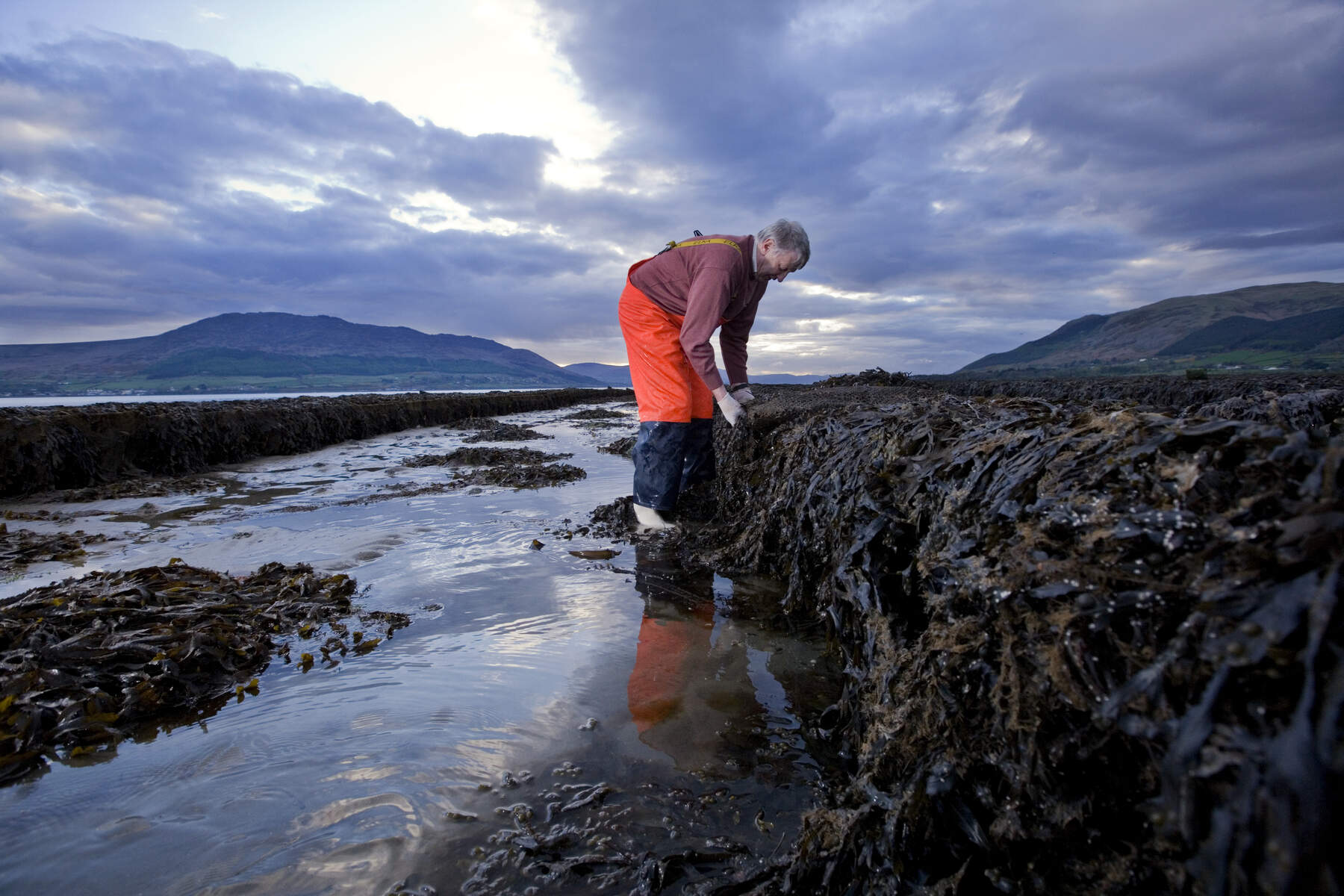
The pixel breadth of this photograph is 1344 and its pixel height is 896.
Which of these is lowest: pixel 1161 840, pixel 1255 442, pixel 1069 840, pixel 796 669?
pixel 796 669

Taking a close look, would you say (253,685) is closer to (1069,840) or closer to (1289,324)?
(1069,840)

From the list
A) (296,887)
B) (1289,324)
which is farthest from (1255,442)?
(1289,324)

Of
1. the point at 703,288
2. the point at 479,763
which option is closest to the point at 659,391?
the point at 703,288

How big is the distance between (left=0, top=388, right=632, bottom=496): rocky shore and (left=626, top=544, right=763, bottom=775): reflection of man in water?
8.01 metres

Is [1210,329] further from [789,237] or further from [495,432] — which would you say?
[789,237]

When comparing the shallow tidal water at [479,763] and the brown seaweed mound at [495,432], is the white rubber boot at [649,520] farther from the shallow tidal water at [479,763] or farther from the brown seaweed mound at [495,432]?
the brown seaweed mound at [495,432]

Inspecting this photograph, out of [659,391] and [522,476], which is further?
[522,476]

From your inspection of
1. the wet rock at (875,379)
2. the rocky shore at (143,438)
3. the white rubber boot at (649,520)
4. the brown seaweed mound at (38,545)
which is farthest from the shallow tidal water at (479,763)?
the wet rock at (875,379)

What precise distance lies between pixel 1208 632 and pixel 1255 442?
38cm

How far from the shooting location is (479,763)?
1839mm

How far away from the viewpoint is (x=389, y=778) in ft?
5.74

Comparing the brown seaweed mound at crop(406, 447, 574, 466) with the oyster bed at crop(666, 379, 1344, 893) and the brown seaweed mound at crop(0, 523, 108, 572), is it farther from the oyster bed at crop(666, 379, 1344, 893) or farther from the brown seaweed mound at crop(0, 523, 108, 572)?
the oyster bed at crop(666, 379, 1344, 893)

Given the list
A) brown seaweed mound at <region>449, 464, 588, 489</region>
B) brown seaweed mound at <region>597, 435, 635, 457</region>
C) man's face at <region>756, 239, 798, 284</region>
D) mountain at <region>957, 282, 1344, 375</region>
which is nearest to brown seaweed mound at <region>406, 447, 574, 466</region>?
brown seaweed mound at <region>449, 464, 588, 489</region>

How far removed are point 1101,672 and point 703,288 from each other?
329cm
